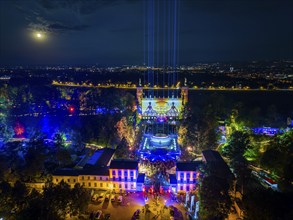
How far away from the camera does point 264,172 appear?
674 inches

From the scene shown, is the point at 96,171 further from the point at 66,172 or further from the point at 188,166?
the point at 188,166

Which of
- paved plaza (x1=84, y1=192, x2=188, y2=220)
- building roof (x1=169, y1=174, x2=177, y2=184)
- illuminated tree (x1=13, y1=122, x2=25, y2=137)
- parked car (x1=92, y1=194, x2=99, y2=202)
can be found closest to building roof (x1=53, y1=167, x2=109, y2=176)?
parked car (x1=92, y1=194, x2=99, y2=202)

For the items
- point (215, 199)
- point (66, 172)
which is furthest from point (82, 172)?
point (215, 199)

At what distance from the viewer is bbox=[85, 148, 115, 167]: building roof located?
56.8ft

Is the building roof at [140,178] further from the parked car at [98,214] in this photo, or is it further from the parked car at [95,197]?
the parked car at [98,214]

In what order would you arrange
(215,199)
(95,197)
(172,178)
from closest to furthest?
(215,199) < (95,197) < (172,178)

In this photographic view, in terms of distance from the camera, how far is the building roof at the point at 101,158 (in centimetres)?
1731

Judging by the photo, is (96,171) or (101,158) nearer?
(96,171)

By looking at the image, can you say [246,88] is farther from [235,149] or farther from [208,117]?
[235,149]

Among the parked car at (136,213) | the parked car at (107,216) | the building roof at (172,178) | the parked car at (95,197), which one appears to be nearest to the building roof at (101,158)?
the parked car at (95,197)

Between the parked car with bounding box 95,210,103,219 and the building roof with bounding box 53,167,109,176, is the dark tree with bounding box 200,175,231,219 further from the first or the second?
the building roof with bounding box 53,167,109,176

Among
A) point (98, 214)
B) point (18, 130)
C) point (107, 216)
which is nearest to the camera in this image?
point (107, 216)

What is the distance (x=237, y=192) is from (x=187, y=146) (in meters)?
7.95

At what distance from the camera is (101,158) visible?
59.5 feet
